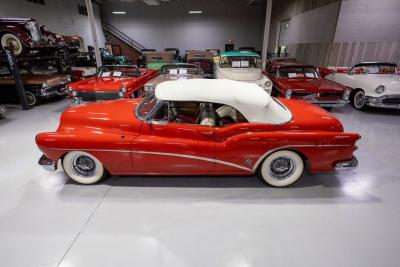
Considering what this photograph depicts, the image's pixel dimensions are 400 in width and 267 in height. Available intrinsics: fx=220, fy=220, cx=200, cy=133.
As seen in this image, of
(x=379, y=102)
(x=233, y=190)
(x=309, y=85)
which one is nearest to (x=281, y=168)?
(x=233, y=190)

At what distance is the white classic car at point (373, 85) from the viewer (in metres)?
5.29

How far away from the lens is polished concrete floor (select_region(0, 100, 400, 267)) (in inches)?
74.1

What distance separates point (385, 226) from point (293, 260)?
1104mm

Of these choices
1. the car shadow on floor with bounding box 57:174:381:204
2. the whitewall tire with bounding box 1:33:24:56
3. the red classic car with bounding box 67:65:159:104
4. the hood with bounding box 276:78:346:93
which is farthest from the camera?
the whitewall tire with bounding box 1:33:24:56

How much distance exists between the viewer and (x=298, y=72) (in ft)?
20.1

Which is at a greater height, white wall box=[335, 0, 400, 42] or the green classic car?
white wall box=[335, 0, 400, 42]

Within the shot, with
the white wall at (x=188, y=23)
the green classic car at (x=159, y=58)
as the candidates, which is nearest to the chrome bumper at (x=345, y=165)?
the green classic car at (x=159, y=58)

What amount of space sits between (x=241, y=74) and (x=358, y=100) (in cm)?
324

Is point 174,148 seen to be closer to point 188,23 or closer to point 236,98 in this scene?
point 236,98

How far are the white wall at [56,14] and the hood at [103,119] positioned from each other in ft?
33.8

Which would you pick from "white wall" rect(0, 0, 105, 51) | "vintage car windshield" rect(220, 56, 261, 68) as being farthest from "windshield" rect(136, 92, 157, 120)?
"white wall" rect(0, 0, 105, 51)

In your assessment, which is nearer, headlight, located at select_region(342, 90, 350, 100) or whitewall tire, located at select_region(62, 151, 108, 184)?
whitewall tire, located at select_region(62, 151, 108, 184)

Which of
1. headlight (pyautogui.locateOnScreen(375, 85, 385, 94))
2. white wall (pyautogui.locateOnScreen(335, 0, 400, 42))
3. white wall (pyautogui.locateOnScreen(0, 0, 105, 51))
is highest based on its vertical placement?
white wall (pyautogui.locateOnScreen(0, 0, 105, 51))

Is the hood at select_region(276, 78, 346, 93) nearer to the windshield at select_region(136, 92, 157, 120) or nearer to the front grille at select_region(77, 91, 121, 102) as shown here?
the windshield at select_region(136, 92, 157, 120)
